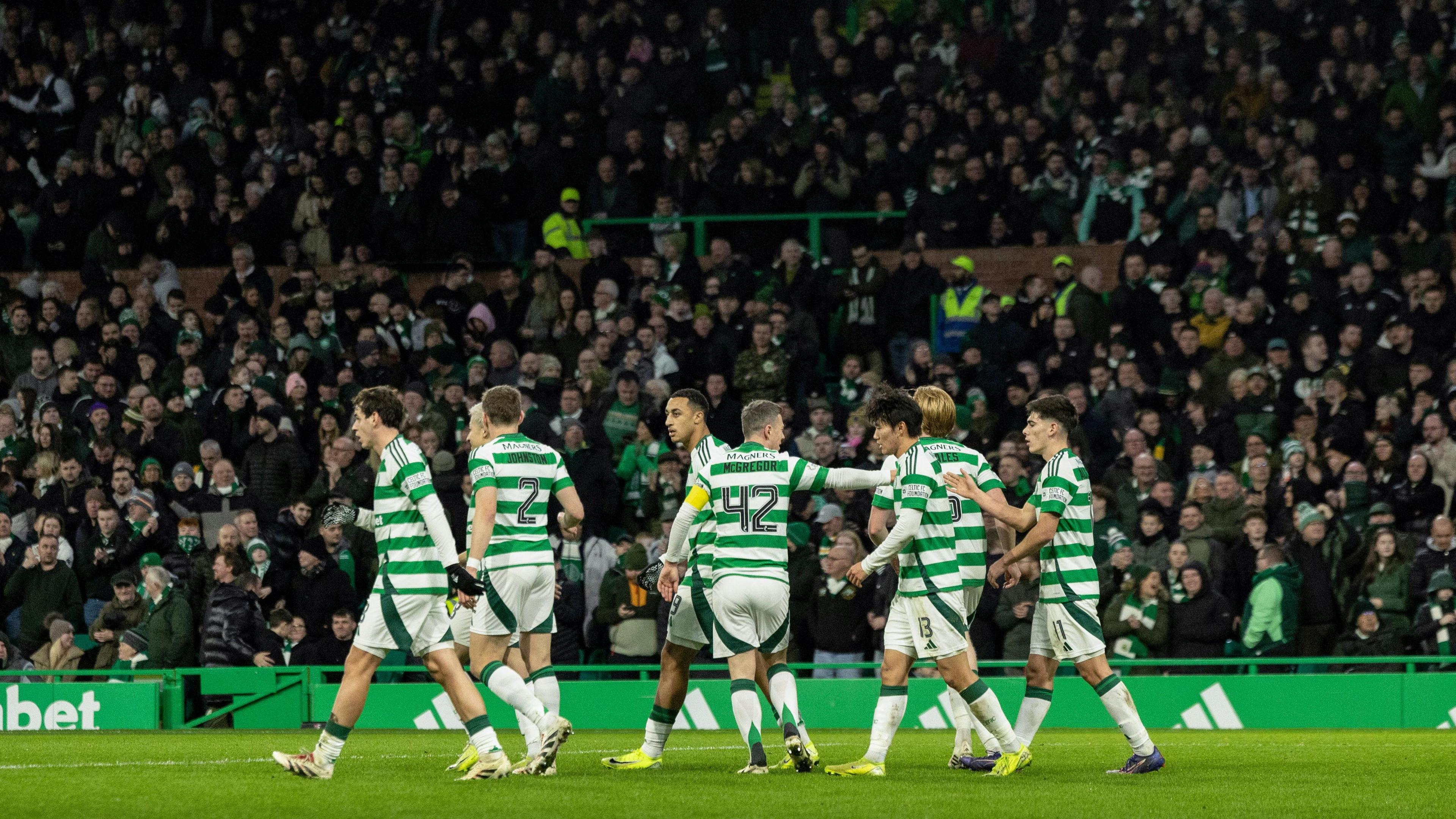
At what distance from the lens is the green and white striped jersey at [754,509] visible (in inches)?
408

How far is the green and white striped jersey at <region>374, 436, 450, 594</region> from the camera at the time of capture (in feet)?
31.7

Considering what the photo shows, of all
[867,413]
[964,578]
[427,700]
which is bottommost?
[427,700]

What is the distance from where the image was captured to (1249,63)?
23188 mm

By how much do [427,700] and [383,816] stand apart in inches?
381

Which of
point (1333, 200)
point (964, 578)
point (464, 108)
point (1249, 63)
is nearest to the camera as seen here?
point (964, 578)

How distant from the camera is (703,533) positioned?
1108 centimetres

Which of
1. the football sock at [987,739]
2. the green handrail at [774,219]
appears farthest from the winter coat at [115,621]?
the football sock at [987,739]

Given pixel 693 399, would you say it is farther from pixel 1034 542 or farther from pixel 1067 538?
pixel 1067 538

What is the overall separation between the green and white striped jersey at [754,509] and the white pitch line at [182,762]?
276 cm

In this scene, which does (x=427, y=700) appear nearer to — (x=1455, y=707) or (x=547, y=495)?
(x=547, y=495)

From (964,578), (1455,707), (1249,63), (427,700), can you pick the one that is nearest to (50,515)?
(427,700)

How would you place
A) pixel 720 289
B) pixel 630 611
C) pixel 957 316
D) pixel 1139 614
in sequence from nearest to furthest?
pixel 1139 614, pixel 630 611, pixel 957 316, pixel 720 289

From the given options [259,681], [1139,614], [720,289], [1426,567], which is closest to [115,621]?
[259,681]

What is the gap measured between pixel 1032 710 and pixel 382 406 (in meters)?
4.06
